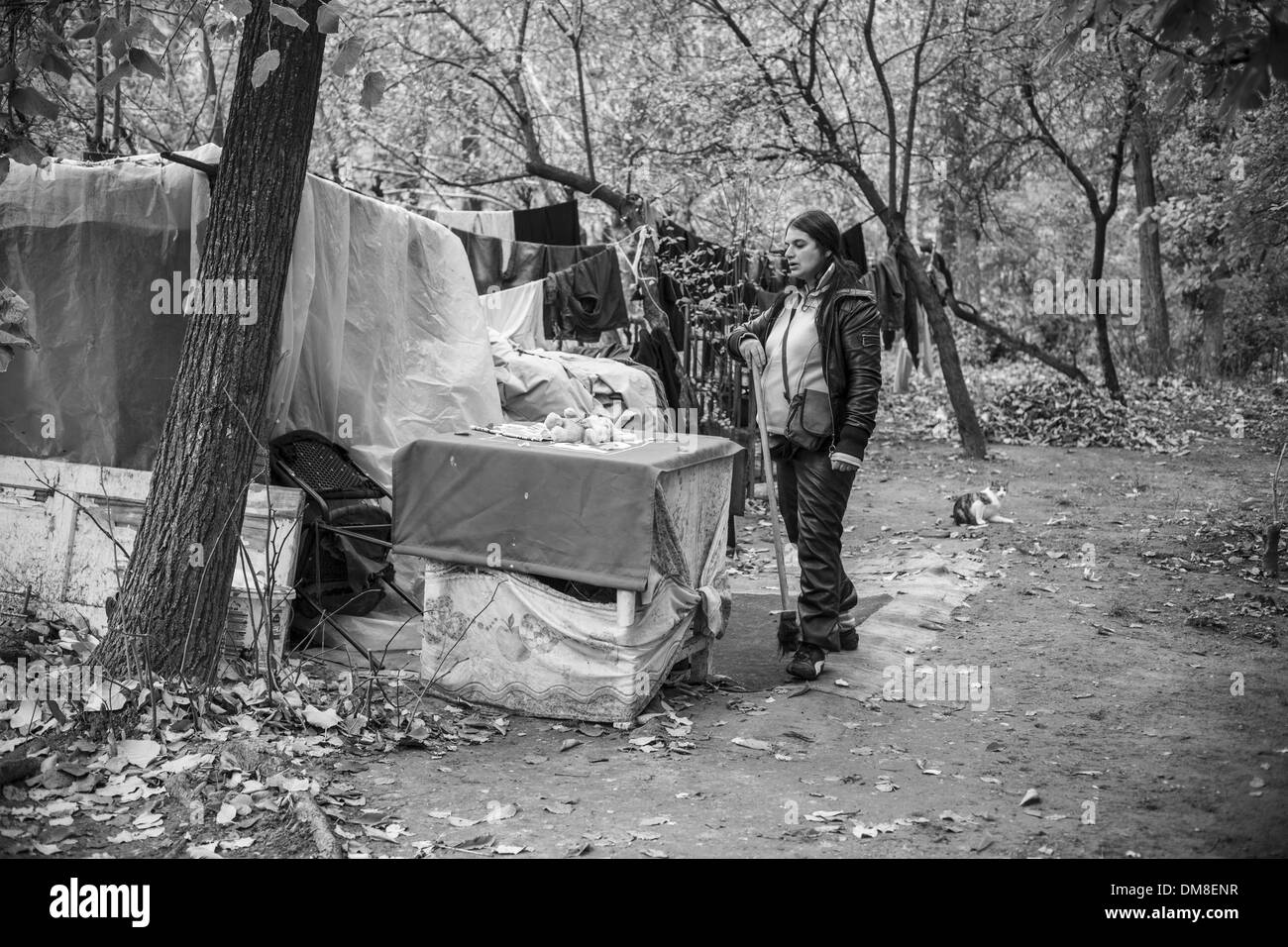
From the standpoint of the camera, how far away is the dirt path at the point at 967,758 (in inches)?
145

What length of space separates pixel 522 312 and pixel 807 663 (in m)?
5.04

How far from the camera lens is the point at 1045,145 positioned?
15.9 meters

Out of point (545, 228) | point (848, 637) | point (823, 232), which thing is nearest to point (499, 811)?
point (848, 637)

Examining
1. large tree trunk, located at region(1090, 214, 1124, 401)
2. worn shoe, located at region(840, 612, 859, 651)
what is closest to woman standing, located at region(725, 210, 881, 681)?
worn shoe, located at region(840, 612, 859, 651)

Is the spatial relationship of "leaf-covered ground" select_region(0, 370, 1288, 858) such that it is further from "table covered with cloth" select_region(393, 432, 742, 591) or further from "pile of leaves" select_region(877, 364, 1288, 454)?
"pile of leaves" select_region(877, 364, 1288, 454)

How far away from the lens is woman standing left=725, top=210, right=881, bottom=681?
5.31m

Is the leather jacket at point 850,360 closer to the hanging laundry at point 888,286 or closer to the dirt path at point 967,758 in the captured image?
the dirt path at point 967,758

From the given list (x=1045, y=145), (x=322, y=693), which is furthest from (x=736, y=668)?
(x=1045, y=145)

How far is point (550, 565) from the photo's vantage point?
15.7 ft

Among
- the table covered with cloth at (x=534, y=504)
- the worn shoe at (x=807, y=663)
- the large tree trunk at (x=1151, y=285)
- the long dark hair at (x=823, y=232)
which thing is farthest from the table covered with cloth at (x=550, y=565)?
the large tree trunk at (x=1151, y=285)

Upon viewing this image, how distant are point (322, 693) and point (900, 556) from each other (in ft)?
15.7

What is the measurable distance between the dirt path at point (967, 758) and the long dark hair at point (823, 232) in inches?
82.8

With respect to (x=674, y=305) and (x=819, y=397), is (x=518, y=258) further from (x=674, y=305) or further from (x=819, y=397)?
(x=819, y=397)
